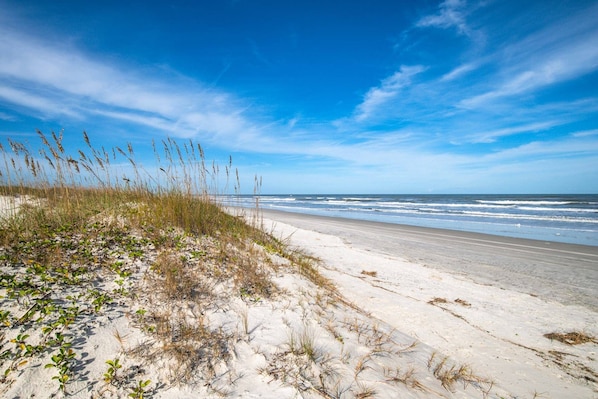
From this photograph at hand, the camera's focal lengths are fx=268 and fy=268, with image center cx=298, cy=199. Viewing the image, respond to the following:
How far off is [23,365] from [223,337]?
1310 mm

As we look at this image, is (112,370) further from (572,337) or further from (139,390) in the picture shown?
(572,337)

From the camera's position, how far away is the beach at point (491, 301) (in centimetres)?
275

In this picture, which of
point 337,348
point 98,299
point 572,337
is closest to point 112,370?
point 98,299

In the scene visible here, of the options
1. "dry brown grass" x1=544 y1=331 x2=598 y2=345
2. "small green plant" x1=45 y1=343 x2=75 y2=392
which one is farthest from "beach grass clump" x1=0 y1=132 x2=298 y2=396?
"dry brown grass" x1=544 y1=331 x2=598 y2=345

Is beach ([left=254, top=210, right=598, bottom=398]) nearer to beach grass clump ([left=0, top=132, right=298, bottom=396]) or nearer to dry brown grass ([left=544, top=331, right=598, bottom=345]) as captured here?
dry brown grass ([left=544, top=331, right=598, bottom=345])

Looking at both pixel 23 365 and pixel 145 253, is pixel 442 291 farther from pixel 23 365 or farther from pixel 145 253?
pixel 23 365

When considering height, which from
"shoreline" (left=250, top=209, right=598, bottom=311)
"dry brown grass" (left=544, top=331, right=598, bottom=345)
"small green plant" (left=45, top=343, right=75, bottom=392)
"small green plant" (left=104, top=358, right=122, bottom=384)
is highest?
"small green plant" (left=45, top=343, right=75, bottom=392)

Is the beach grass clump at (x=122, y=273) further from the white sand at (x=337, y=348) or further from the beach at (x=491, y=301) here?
the beach at (x=491, y=301)

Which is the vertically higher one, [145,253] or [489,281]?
[145,253]

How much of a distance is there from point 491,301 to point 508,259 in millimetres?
4267

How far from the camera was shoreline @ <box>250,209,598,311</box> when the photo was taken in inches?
212

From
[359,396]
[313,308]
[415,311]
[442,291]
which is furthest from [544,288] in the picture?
[359,396]

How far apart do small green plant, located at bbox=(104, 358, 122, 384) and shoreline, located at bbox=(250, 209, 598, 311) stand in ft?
20.8

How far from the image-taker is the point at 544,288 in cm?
534
